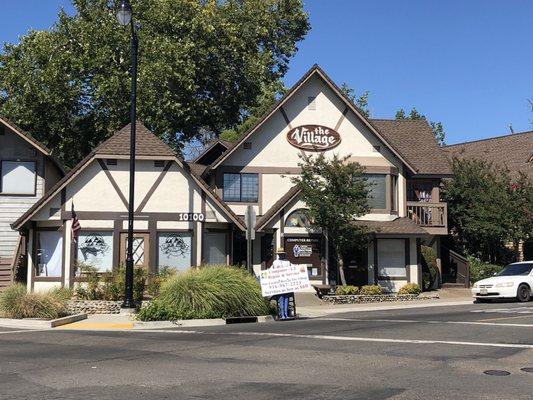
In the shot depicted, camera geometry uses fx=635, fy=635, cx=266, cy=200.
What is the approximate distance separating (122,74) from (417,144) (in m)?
15.8

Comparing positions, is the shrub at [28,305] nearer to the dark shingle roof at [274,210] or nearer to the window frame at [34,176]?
the dark shingle roof at [274,210]

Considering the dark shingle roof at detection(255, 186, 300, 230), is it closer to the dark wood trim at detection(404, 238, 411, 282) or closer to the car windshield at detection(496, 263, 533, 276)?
the dark wood trim at detection(404, 238, 411, 282)

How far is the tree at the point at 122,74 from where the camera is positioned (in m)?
33.7

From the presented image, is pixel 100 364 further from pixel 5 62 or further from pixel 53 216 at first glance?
pixel 5 62

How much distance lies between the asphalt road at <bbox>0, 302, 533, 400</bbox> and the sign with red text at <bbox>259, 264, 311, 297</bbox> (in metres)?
1.94

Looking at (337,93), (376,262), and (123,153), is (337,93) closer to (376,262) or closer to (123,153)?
(376,262)

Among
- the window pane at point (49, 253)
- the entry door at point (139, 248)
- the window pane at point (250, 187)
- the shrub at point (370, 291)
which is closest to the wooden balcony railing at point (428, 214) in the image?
the shrub at point (370, 291)

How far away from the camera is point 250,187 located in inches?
1065

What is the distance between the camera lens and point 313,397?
7.38 metres

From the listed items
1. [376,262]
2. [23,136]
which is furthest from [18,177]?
[376,262]

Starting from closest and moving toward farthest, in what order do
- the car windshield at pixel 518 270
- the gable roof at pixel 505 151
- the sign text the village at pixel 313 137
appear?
the car windshield at pixel 518 270, the sign text the village at pixel 313 137, the gable roof at pixel 505 151

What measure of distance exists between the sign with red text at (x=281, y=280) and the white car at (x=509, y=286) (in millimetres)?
8307

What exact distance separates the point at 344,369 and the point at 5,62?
31.5 m

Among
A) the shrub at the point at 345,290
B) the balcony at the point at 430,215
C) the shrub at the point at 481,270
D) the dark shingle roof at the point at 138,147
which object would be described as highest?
the dark shingle roof at the point at 138,147
